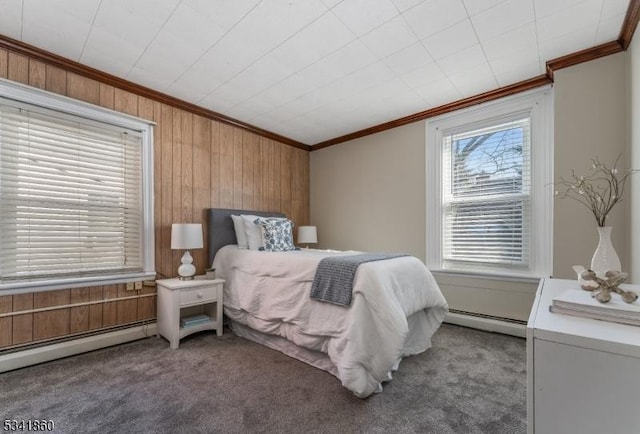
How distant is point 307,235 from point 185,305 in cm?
199

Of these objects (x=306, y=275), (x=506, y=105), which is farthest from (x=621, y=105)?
(x=306, y=275)

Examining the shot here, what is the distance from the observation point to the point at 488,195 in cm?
317

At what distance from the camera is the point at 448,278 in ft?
11.1

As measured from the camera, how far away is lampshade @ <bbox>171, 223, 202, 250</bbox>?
2846mm

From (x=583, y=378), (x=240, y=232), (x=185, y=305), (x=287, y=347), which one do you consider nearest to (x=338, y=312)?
(x=287, y=347)

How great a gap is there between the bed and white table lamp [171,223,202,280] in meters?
0.39

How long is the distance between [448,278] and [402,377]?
5.28 ft

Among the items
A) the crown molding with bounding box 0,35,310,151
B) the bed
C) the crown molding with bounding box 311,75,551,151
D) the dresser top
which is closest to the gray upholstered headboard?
the bed

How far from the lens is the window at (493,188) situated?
2.83 m

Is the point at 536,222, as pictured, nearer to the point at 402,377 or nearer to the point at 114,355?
the point at 402,377

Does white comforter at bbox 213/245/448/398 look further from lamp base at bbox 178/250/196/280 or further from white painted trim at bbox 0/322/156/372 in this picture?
white painted trim at bbox 0/322/156/372

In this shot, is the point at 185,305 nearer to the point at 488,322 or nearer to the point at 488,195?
the point at 488,322

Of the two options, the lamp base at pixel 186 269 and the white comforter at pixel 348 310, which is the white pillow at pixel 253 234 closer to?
the white comforter at pixel 348 310

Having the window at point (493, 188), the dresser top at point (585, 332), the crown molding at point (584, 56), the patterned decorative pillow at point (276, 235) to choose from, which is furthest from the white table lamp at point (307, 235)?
the dresser top at point (585, 332)
